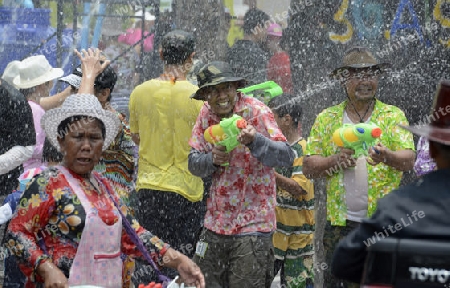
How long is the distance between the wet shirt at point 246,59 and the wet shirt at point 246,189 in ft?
15.9

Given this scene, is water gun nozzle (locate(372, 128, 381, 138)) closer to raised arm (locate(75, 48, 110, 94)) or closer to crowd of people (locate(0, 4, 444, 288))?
crowd of people (locate(0, 4, 444, 288))

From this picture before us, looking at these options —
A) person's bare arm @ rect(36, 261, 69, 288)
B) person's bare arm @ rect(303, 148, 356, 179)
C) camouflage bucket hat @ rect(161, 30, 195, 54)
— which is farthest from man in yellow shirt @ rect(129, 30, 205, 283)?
person's bare arm @ rect(36, 261, 69, 288)

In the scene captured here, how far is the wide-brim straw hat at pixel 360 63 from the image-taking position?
6.46m

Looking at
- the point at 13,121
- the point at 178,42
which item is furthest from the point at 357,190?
the point at 13,121

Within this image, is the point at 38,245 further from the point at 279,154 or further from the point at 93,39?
the point at 93,39

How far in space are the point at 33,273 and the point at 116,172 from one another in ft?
8.45

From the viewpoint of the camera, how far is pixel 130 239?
14.8 feet

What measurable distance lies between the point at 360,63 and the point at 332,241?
126cm

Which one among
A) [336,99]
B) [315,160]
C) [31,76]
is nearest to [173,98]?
[315,160]

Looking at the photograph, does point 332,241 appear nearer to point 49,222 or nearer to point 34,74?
point 49,222

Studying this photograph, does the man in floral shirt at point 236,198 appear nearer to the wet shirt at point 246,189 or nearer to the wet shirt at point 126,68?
the wet shirt at point 246,189

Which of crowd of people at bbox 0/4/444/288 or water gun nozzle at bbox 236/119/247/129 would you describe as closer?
crowd of people at bbox 0/4/444/288

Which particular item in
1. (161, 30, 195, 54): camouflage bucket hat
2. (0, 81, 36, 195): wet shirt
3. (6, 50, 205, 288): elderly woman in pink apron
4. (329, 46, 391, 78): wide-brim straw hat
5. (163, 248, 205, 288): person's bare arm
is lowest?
(163, 248, 205, 288): person's bare arm

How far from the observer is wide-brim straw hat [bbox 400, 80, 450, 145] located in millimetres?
3018
